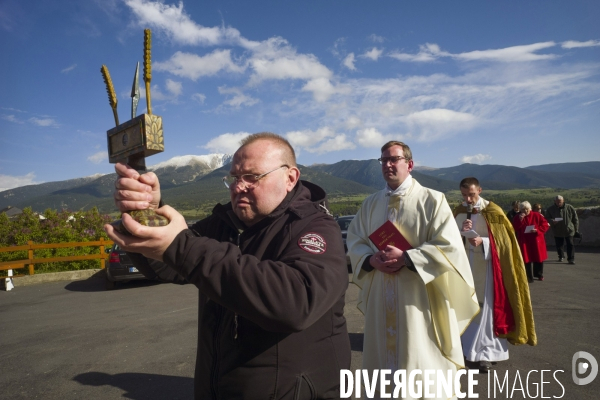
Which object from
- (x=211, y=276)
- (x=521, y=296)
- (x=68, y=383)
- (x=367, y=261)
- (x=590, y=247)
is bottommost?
(x=590, y=247)

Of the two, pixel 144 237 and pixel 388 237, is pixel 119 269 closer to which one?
pixel 388 237

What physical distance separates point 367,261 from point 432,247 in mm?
586

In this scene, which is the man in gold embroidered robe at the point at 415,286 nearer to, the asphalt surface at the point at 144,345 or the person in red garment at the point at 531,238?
the asphalt surface at the point at 144,345

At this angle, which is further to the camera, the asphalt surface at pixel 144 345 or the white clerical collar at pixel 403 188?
the asphalt surface at pixel 144 345

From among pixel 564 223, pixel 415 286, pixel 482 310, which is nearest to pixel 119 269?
pixel 482 310

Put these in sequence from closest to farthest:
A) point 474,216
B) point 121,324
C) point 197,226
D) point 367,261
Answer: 1. point 197,226
2. point 367,261
3. point 474,216
4. point 121,324

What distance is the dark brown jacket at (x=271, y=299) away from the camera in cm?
125

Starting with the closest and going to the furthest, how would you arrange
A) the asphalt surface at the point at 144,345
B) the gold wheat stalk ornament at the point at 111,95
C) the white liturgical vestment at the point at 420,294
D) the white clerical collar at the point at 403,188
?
the gold wheat stalk ornament at the point at 111,95 → the white liturgical vestment at the point at 420,294 → the white clerical collar at the point at 403,188 → the asphalt surface at the point at 144,345

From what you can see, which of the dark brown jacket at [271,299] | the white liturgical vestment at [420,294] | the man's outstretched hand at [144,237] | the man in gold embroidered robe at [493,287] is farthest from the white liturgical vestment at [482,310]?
the man's outstretched hand at [144,237]

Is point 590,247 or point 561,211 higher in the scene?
point 561,211

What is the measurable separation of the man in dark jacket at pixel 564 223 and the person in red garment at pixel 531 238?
236 cm

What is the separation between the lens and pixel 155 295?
9.72m

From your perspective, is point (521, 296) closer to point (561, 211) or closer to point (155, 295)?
point (155, 295)

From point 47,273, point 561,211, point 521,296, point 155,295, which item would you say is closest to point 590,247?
point 561,211
